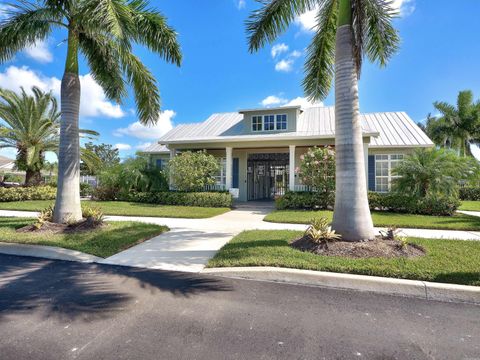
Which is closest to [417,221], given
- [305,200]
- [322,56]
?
[305,200]

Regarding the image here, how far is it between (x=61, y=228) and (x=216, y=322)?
6399 mm

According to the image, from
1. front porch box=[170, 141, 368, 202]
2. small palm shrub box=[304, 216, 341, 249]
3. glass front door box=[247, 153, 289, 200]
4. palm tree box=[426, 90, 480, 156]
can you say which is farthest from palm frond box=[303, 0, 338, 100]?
palm tree box=[426, 90, 480, 156]

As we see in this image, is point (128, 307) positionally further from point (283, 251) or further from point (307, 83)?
point (307, 83)

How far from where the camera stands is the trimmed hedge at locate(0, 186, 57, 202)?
15.5 m

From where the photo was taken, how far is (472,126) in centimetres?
2469

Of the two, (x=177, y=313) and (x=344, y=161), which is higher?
(x=344, y=161)

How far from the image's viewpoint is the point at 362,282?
4.24 metres

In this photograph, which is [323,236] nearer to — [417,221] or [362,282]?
[362,282]

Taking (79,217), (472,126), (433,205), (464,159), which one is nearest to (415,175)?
(433,205)

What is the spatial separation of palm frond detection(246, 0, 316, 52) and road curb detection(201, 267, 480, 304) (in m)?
6.82

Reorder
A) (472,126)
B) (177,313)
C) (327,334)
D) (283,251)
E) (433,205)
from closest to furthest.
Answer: (327,334)
(177,313)
(283,251)
(433,205)
(472,126)

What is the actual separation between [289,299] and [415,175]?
10.2 metres

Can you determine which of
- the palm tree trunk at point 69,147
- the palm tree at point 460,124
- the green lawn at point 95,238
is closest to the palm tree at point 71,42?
the palm tree trunk at point 69,147

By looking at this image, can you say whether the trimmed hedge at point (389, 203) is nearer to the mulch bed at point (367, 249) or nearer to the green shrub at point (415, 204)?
the green shrub at point (415, 204)
